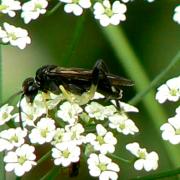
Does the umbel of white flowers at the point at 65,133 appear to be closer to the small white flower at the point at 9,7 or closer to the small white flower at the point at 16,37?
the small white flower at the point at 16,37

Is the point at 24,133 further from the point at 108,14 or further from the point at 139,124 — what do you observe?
the point at 139,124

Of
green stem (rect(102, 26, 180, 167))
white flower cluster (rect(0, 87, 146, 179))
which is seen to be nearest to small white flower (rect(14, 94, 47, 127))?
white flower cluster (rect(0, 87, 146, 179))

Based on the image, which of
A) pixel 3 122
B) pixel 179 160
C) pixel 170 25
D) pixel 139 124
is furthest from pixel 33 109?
pixel 170 25

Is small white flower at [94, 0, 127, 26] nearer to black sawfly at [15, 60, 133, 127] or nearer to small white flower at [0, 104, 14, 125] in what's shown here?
black sawfly at [15, 60, 133, 127]

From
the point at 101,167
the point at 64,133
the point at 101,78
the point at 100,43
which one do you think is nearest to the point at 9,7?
the point at 101,78

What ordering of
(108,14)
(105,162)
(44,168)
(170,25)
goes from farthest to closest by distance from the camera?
(170,25), (44,168), (108,14), (105,162)

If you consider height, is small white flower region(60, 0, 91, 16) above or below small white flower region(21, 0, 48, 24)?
below
